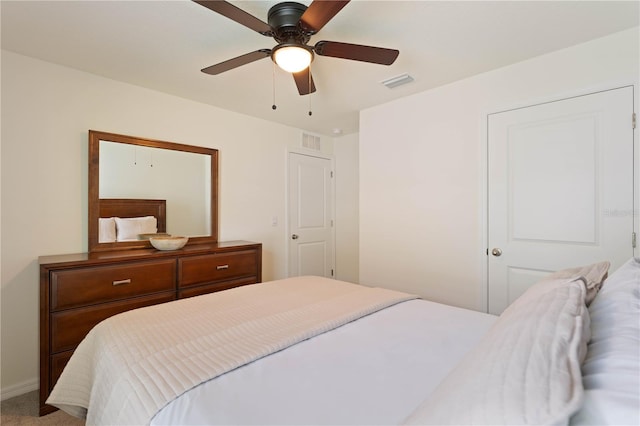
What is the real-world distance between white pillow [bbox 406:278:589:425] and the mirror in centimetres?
287

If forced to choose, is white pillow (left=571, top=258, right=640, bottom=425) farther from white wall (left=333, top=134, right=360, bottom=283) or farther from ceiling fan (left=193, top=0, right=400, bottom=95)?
white wall (left=333, top=134, right=360, bottom=283)

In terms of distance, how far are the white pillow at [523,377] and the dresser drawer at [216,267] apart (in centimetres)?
244

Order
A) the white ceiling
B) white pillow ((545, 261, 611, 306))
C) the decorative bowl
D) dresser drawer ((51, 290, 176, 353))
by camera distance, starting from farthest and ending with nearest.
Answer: the decorative bowl
dresser drawer ((51, 290, 176, 353))
the white ceiling
white pillow ((545, 261, 611, 306))

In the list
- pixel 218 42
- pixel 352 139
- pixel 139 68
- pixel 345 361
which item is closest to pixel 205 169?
pixel 139 68

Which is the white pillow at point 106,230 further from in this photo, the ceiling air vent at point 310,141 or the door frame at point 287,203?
the ceiling air vent at point 310,141

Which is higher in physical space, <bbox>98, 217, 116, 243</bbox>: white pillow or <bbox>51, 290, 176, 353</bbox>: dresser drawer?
<bbox>98, 217, 116, 243</bbox>: white pillow

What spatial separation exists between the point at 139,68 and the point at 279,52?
4.85 feet

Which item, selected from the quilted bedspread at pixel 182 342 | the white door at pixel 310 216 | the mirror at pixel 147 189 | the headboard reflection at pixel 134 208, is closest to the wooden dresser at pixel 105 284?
the mirror at pixel 147 189

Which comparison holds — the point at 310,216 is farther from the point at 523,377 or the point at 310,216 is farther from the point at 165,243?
the point at 523,377

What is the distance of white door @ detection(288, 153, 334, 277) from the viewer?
163 inches

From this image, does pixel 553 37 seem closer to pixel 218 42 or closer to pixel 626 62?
pixel 626 62

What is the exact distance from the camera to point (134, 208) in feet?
9.07

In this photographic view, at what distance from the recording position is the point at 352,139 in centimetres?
452

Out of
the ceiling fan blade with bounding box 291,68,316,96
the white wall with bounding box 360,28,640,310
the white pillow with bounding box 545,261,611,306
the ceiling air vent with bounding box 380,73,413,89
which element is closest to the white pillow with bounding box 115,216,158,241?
the ceiling fan blade with bounding box 291,68,316,96
